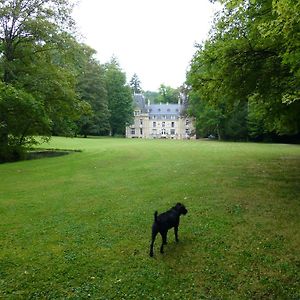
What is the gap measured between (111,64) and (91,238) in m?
80.9

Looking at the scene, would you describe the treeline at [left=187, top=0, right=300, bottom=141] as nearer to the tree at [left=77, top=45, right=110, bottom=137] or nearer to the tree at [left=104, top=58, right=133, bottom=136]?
the tree at [left=77, top=45, right=110, bottom=137]

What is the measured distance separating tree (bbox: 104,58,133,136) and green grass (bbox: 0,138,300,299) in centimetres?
6496

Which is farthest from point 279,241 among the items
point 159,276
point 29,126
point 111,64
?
point 111,64

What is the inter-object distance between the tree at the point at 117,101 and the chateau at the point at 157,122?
2372 cm

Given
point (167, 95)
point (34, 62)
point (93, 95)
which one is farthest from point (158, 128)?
point (34, 62)

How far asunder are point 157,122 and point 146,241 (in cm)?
9758

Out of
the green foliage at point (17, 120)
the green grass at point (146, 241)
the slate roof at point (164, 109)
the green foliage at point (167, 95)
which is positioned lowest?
the green grass at point (146, 241)

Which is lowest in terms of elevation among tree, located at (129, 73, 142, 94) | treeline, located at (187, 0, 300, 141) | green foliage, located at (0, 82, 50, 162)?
green foliage, located at (0, 82, 50, 162)

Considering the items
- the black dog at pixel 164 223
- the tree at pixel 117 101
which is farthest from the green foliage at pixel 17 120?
the tree at pixel 117 101

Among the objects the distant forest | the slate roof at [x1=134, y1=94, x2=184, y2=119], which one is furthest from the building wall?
the distant forest

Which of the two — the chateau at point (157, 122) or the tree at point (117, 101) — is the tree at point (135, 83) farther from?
the tree at point (117, 101)

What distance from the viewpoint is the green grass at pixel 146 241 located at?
5195 mm

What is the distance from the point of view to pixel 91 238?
6.98 metres

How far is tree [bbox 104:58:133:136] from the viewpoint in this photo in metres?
76.4
